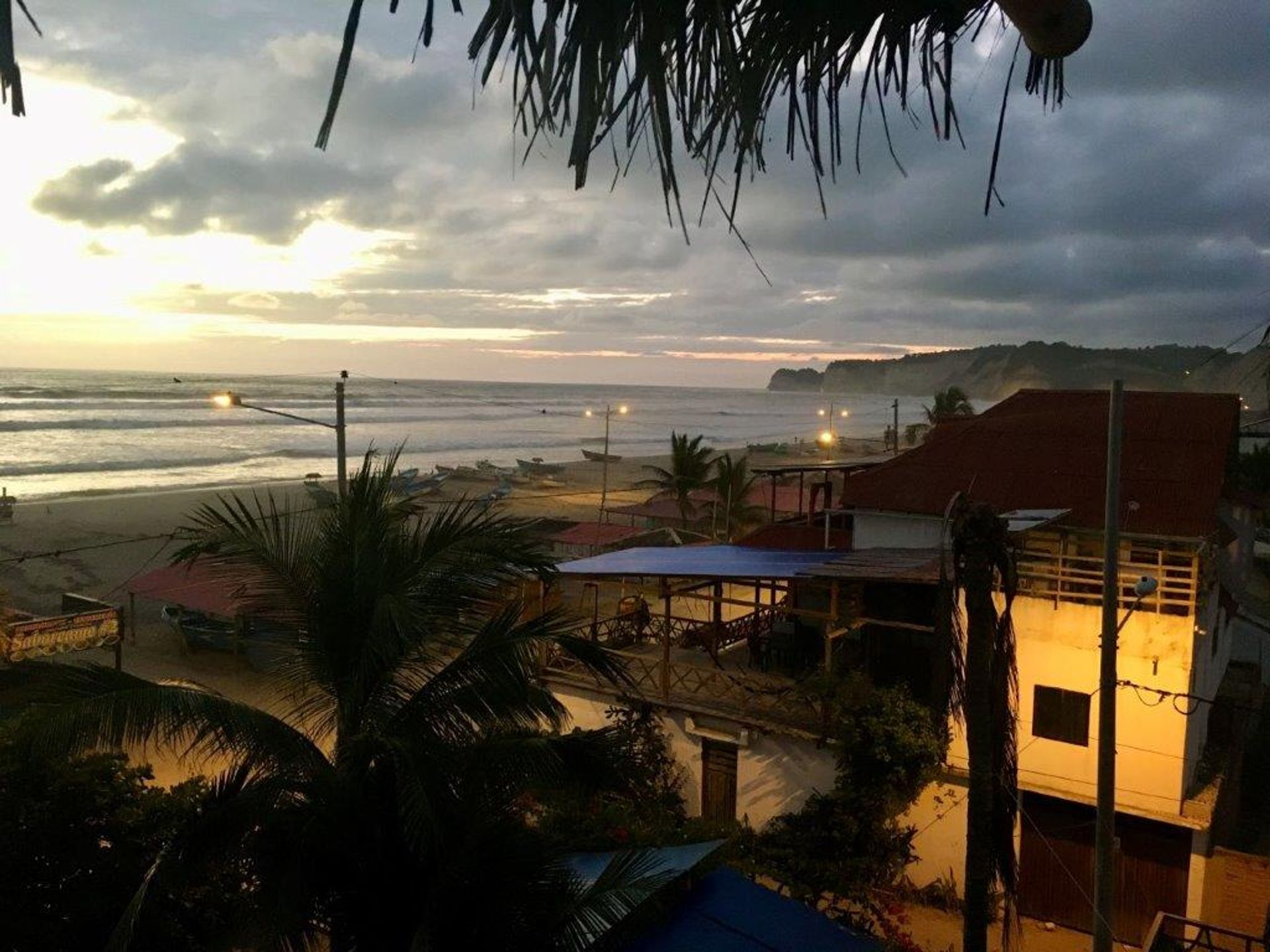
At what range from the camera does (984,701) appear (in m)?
7.07

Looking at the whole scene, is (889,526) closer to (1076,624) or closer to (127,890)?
(1076,624)

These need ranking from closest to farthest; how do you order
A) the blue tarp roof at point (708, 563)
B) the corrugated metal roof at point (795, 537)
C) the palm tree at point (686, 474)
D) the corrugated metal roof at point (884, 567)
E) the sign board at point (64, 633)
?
the corrugated metal roof at point (884, 567)
the blue tarp roof at point (708, 563)
the sign board at point (64, 633)
the corrugated metal roof at point (795, 537)
the palm tree at point (686, 474)

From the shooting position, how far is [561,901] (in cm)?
550

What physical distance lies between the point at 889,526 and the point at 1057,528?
3.09 metres

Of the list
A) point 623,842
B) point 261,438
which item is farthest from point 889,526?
point 261,438

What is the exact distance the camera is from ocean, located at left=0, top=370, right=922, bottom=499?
2183 inches

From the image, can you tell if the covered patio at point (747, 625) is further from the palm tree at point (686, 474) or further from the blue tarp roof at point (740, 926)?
the palm tree at point (686, 474)

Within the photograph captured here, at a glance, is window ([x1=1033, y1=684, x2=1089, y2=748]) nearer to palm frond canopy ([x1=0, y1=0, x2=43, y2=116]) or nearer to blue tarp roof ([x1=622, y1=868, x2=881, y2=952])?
blue tarp roof ([x1=622, y1=868, x2=881, y2=952])

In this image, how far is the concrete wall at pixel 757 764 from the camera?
13.2 m

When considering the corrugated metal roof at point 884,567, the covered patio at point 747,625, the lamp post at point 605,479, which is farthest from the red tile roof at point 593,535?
the corrugated metal roof at point 884,567

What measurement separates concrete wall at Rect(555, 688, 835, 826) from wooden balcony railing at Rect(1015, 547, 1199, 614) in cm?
379

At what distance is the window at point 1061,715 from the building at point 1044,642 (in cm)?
2

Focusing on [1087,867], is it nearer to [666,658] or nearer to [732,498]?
[666,658]

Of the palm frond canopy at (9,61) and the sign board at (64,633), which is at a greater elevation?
the palm frond canopy at (9,61)
